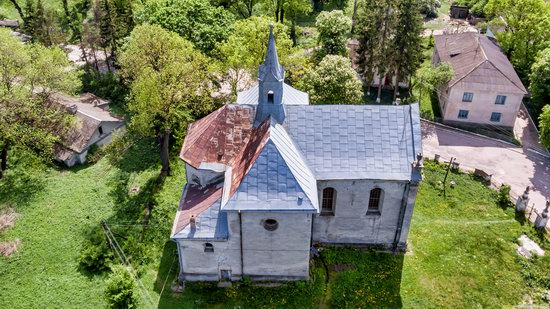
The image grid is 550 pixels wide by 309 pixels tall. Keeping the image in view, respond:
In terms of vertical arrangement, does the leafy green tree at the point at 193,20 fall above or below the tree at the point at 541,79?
above

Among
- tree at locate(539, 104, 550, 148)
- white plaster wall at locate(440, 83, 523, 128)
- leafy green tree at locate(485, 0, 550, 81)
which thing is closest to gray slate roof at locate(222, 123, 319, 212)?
tree at locate(539, 104, 550, 148)

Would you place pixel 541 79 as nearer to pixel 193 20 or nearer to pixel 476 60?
pixel 476 60

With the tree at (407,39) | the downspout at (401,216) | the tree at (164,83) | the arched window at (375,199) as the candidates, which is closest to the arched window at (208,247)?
the arched window at (375,199)

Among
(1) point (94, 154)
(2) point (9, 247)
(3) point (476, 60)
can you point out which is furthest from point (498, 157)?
(2) point (9, 247)

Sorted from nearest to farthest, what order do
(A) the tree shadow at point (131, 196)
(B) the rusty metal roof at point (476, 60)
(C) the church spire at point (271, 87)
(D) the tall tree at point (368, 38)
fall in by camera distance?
(C) the church spire at point (271, 87), (A) the tree shadow at point (131, 196), (B) the rusty metal roof at point (476, 60), (D) the tall tree at point (368, 38)

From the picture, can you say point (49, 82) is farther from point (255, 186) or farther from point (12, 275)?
point (255, 186)

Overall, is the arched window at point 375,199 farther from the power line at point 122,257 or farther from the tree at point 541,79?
the tree at point 541,79

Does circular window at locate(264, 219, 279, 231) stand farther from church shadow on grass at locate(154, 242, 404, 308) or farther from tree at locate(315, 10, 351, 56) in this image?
tree at locate(315, 10, 351, 56)
